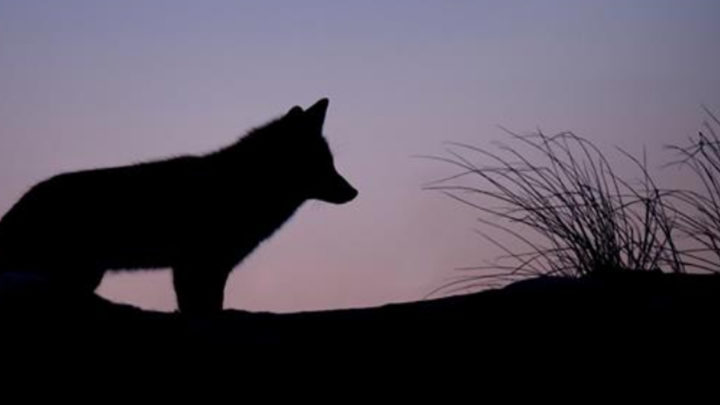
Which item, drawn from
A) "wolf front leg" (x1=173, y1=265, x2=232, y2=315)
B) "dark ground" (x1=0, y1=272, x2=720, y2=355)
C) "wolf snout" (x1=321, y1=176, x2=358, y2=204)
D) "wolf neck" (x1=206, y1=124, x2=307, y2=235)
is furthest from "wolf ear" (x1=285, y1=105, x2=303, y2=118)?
"dark ground" (x1=0, y1=272, x2=720, y2=355)

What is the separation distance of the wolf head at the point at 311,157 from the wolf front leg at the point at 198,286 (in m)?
0.87

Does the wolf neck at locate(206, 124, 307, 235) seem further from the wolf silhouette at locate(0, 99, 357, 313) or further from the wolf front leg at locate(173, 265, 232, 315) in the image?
the wolf front leg at locate(173, 265, 232, 315)

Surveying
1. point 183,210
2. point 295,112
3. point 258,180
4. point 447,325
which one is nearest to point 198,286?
point 183,210

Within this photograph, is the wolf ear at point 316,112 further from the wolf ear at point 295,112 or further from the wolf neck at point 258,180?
the wolf neck at point 258,180

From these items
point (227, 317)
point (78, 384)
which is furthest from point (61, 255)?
point (78, 384)

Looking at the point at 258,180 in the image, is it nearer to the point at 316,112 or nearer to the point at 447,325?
the point at 316,112

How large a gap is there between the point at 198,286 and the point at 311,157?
3.70 feet

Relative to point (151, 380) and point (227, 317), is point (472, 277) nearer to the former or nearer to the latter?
point (227, 317)

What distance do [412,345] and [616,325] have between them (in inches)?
15.3

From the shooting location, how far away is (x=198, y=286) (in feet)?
14.6

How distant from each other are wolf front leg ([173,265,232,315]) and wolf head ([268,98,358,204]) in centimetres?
87

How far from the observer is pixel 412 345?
1.69 metres

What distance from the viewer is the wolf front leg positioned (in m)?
4.38

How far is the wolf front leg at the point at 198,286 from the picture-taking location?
4.38 m
